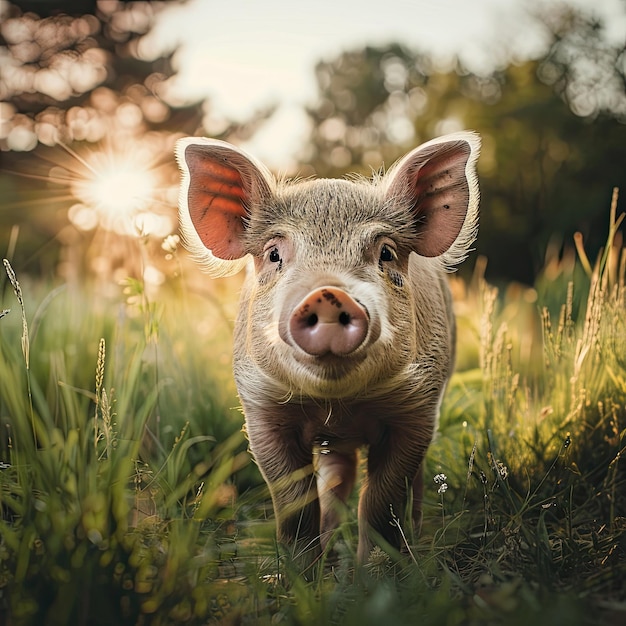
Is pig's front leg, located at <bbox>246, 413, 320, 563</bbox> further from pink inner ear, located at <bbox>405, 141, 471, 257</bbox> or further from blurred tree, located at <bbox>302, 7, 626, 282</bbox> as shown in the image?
blurred tree, located at <bbox>302, 7, 626, 282</bbox>

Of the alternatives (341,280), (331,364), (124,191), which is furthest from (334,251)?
(124,191)

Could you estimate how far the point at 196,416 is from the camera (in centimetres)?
418

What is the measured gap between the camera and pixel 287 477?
2.94 metres

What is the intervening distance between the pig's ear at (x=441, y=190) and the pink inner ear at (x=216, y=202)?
0.66 metres

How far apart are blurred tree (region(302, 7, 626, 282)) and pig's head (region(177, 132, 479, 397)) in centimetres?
1128

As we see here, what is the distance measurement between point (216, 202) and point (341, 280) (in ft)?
2.87

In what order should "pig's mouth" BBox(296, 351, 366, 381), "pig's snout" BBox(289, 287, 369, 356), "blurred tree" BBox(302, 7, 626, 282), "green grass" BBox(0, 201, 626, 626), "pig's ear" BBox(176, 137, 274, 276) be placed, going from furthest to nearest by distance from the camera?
"blurred tree" BBox(302, 7, 626, 282)
"pig's ear" BBox(176, 137, 274, 276)
"pig's mouth" BBox(296, 351, 366, 381)
"pig's snout" BBox(289, 287, 369, 356)
"green grass" BBox(0, 201, 626, 626)

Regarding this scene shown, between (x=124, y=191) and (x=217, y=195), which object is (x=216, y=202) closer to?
(x=217, y=195)

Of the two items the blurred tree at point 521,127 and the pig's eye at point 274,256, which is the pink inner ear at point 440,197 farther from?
the blurred tree at point 521,127

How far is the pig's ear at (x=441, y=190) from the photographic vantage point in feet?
9.87

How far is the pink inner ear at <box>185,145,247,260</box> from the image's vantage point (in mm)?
3039

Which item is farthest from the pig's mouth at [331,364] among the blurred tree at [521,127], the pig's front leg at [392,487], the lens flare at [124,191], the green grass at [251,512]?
the blurred tree at [521,127]

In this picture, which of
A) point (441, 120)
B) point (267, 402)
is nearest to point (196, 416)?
point (267, 402)

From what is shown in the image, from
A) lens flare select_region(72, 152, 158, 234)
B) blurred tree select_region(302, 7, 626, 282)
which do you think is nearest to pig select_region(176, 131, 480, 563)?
lens flare select_region(72, 152, 158, 234)
